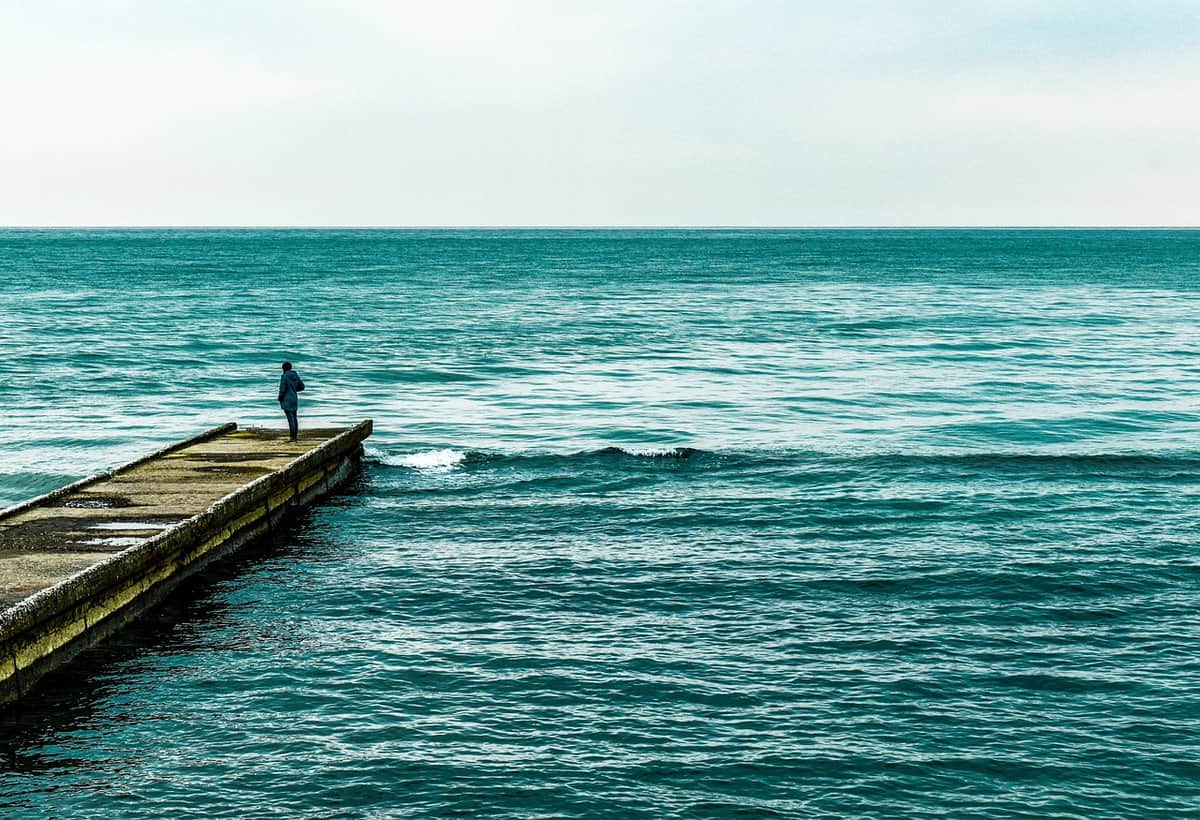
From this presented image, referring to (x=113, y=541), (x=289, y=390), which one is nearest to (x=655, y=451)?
(x=289, y=390)

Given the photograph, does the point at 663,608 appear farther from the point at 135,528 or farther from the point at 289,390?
the point at 289,390

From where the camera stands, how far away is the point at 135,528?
24500 mm

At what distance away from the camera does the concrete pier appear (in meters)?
19.5

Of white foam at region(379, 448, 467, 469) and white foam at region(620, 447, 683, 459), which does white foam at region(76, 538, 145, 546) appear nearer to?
white foam at region(379, 448, 467, 469)

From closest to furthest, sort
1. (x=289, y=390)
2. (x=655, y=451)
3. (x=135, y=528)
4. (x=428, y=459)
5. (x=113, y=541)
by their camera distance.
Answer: (x=113, y=541) → (x=135, y=528) → (x=289, y=390) → (x=428, y=459) → (x=655, y=451)

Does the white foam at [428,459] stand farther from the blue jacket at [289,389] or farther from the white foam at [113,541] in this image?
the white foam at [113,541]

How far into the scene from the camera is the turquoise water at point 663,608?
16266mm

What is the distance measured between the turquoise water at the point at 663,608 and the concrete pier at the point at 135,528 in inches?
24.4

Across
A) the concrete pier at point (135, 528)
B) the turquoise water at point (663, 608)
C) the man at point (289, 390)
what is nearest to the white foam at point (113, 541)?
the concrete pier at point (135, 528)

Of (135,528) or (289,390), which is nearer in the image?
(135,528)

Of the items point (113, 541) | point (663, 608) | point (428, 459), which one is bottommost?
point (663, 608)

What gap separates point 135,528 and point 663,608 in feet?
33.5

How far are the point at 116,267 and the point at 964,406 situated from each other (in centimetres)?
15214

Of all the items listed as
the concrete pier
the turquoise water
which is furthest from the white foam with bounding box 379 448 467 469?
the concrete pier
